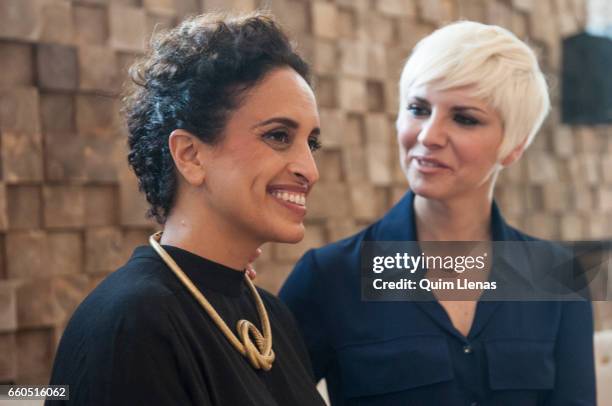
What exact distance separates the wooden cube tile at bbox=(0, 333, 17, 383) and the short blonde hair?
89 centimetres

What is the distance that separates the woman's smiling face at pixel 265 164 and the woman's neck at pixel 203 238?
15 millimetres

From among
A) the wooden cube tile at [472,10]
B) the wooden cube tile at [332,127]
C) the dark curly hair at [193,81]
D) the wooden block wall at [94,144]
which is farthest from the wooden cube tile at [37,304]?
the wooden cube tile at [472,10]

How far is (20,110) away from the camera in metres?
1.59

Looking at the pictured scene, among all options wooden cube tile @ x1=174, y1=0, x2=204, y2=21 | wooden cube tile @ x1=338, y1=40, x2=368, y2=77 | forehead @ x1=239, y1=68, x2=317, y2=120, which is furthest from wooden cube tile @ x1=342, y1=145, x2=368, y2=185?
forehead @ x1=239, y1=68, x2=317, y2=120

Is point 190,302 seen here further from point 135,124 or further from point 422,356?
point 422,356

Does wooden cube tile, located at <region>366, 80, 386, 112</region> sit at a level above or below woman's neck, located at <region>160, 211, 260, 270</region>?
above

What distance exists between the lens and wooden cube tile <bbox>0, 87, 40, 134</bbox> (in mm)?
1571

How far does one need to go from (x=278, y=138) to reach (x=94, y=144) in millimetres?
635

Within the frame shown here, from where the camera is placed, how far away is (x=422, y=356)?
1.59 metres

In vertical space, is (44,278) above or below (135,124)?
below

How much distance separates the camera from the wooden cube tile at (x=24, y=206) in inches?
62.4

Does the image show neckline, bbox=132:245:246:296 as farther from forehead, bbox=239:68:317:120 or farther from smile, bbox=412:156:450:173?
smile, bbox=412:156:450:173

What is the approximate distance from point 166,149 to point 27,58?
1.83 feet

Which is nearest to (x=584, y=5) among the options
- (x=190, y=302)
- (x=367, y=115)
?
(x=367, y=115)
